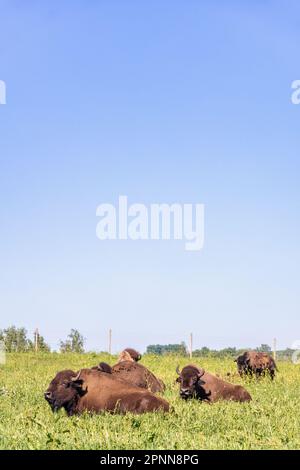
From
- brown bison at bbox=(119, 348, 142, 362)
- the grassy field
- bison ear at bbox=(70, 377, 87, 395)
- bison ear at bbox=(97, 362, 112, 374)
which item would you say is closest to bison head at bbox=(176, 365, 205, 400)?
the grassy field

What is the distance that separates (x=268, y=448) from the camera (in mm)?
9547

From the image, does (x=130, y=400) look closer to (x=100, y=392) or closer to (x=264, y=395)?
(x=100, y=392)

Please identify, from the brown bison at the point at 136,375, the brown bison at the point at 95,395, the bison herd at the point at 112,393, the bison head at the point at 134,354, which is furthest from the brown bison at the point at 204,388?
the bison head at the point at 134,354

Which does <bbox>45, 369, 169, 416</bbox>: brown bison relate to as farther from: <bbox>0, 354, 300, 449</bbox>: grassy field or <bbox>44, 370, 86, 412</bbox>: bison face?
<bbox>0, 354, 300, 449</bbox>: grassy field

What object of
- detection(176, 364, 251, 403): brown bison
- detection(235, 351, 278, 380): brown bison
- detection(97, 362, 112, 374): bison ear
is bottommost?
detection(235, 351, 278, 380): brown bison

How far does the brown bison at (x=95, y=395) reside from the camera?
518 inches

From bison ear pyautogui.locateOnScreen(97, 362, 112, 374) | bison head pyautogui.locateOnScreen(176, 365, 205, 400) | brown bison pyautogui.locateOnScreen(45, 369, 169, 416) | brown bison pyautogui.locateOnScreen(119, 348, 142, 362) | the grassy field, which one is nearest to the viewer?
the grassy field

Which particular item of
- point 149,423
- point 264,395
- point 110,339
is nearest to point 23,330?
point 110,339

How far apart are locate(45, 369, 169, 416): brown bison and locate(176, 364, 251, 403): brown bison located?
2288 millimetres

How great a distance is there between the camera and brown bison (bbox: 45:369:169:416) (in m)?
13.1

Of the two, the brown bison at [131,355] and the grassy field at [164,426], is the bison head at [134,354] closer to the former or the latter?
the brown bison at [131,355]

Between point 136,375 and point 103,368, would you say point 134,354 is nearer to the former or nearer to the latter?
point 136,375
